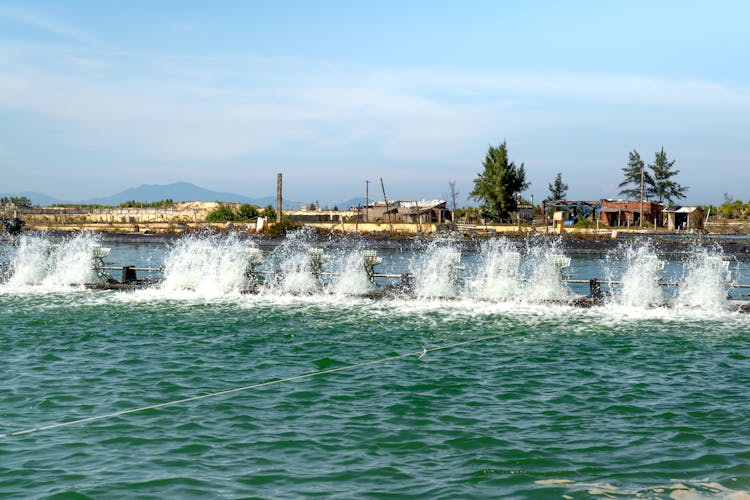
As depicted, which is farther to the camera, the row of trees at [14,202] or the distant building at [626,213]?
the row of trees at [14,202]

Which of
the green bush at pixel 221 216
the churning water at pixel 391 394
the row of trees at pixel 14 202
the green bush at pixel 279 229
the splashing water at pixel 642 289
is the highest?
the row of trees at pixel 14 202

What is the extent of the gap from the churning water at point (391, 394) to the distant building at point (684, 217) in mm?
54109

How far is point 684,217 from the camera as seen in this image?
76.9m

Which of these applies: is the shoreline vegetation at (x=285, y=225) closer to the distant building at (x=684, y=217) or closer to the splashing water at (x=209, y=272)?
the distant building at (x=684, y=217)

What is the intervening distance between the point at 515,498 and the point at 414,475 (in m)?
1.25

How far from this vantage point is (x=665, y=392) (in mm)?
12750

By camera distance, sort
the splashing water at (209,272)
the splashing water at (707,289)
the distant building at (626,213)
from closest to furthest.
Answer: the splashing water at (707,289) → the splashing water at (209,272) → the distant building at (626,213)

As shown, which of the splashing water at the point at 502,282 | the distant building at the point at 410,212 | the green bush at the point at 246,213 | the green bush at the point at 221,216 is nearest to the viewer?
the splashing water at the point at 502,282

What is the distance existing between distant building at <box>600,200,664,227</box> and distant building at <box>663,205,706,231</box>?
1.52 meters

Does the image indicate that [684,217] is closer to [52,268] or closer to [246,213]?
[246,213]

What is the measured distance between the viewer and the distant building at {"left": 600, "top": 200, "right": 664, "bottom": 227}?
259ft

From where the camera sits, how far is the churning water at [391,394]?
893 cm

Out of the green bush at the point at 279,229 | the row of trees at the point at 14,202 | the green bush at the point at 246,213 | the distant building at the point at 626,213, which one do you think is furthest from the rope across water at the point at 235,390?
the row of trees at the point at 14,202

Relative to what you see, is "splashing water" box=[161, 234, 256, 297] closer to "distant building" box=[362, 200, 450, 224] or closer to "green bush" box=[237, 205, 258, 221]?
"distant building" box=[362, 200, 450, 224]
